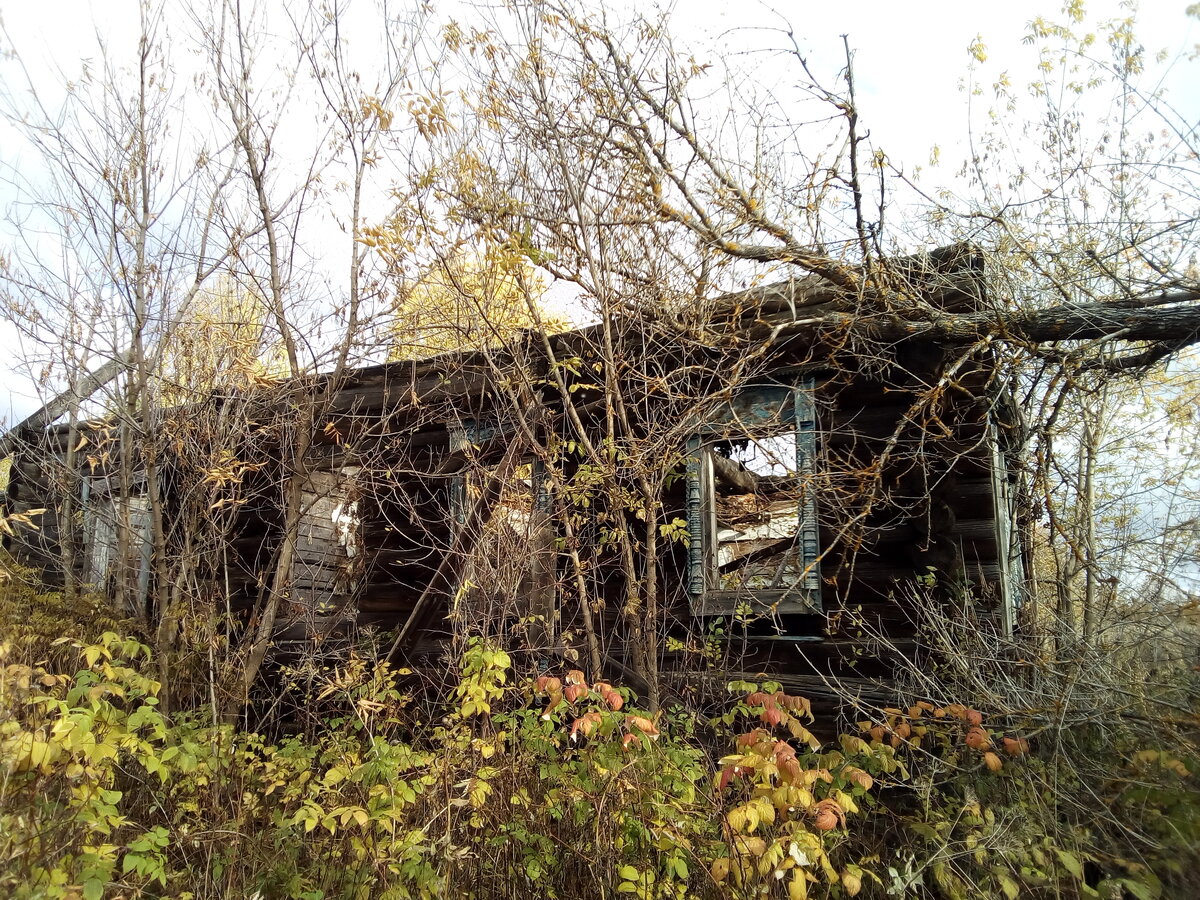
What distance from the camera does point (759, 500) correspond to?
19.2 ft

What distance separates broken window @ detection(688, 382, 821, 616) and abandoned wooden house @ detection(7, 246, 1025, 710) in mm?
20

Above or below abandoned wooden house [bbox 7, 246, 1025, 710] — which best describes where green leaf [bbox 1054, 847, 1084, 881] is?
below

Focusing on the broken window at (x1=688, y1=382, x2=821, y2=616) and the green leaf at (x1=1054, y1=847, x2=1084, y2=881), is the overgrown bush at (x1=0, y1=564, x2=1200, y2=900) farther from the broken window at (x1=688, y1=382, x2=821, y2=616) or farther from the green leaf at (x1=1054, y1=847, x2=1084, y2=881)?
the broken window at (x1=688, y1=382, x2=821, y2=616)

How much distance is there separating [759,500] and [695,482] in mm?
485

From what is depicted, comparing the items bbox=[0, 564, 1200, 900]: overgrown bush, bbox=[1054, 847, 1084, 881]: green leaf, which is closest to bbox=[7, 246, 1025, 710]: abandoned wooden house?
bbox=[0, 564, 1200, 900]: overgrown bush

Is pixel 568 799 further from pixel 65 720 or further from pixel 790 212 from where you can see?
pixel 790 212

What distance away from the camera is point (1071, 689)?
3.51m

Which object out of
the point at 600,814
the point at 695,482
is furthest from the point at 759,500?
the point at 600,814

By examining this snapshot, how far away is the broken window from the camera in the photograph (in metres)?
5.17

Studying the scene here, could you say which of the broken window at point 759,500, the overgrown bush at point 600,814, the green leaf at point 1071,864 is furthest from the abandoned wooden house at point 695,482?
the green leaf at point 1071,864

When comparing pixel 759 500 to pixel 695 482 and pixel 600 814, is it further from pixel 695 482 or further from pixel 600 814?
pixel 600 814

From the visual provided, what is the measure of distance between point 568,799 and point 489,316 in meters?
3.21

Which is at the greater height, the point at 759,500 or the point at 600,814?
the point at 759,500

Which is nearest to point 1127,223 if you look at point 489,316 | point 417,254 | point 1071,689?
point 1071,689
